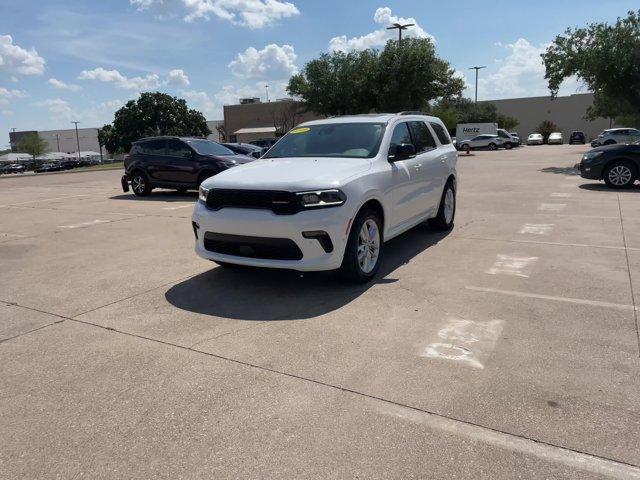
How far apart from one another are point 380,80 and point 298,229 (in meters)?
34.8

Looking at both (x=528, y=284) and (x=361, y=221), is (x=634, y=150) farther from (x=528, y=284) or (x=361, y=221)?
(x=361, y=221)

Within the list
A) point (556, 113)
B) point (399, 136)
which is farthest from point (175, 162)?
point (556, 113)

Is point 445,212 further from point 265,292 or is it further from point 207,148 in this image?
point 207,148

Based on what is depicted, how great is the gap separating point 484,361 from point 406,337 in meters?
0.66

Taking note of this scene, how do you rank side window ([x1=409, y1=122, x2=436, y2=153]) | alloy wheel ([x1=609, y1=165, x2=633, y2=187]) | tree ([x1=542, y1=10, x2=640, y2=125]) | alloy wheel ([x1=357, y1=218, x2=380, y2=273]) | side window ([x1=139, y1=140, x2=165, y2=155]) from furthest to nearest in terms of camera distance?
tree ([x1=542, y1=10, x2=640, y2=125]) < side window ([x1=139, y1=140, x2=165, y2=155]) < alloy wheel ([x1=609, y1=165, x2=633, y2=187]) < side window ([x1=409, y1=122, x2=436, y2=153]) < alloy wheel ([x1=357, y1=218, x2=380, y2=273])

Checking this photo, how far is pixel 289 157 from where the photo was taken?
6.41m

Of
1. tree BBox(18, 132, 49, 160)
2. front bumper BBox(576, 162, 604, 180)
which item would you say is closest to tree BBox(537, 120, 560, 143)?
front bumper BBox(576, 162, 604, 180)

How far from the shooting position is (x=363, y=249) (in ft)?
18.1

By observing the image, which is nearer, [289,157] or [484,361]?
[484,361]

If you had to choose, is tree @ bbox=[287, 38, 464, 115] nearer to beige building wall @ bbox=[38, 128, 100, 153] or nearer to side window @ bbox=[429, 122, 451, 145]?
side window @ bbox=[429, 122, 451, 145]

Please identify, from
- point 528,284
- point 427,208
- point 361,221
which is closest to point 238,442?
point 361,221

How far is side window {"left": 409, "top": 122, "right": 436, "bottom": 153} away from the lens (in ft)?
23.8

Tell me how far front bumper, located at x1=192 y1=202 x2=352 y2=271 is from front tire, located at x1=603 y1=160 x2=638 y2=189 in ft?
36.0

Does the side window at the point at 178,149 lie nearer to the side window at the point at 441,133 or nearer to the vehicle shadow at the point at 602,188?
the side window at the point at 441,133
